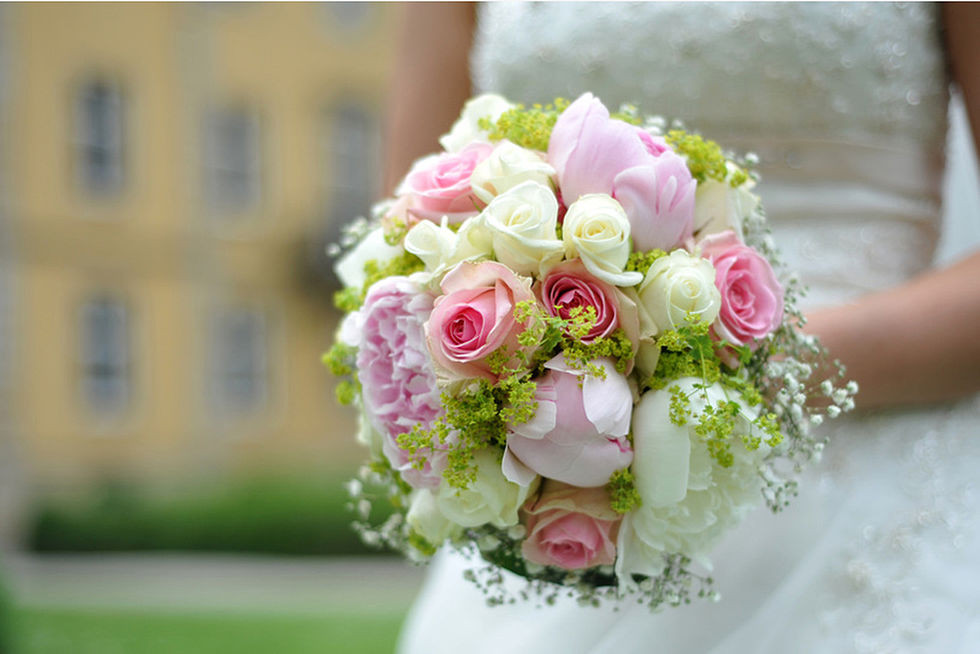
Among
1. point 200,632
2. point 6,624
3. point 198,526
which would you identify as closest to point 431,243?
point 6,624

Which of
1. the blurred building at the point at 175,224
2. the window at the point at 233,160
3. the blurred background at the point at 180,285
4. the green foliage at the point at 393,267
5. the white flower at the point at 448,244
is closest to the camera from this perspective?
the white flower at the point at 448,244

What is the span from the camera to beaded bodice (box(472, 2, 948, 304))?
1865mm

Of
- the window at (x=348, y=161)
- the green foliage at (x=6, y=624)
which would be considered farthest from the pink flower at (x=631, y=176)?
the window at (x=348, y=161)

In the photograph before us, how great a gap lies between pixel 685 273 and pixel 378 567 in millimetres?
12282

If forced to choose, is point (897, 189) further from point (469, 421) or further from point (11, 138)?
point (11, 138)

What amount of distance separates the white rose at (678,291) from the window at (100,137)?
17665mm

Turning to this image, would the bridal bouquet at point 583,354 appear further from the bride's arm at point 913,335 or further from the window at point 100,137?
the window at point 100,137

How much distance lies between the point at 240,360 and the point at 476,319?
18809mm

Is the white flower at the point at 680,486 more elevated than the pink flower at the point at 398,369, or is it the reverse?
the pink flower at the point at 398,369

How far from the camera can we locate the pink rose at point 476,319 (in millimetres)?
1254

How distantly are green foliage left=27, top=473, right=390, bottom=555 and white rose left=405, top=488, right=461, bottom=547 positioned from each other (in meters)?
12.3

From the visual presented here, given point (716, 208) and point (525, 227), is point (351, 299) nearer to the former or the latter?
point (525, 227)

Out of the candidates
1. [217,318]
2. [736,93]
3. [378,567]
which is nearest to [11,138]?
[217,318]

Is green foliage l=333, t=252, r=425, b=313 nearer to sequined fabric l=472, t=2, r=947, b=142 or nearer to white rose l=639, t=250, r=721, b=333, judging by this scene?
white rose l=639, t=250, r=721, b=333
